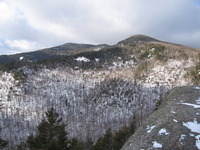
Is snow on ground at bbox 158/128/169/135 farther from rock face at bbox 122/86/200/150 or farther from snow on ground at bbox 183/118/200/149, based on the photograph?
snow on ground at bbox 183/118/200/149

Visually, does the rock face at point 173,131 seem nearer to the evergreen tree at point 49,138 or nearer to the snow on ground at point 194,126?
the snow on ground at point 194,126

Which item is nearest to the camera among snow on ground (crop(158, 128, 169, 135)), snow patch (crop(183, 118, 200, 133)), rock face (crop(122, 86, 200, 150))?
rock face (crop(122, 86, 200, 150))

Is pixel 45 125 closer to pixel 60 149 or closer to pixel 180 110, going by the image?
pixel 60 149

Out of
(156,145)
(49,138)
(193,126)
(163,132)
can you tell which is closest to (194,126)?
(193,126)

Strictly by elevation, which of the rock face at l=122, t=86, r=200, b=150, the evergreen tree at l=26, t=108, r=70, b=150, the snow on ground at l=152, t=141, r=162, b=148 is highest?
the rock face at l=122, t=86, r=200, b=150

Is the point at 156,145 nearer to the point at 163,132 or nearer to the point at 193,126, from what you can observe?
the point at 163,132

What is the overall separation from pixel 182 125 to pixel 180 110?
1.99 metres

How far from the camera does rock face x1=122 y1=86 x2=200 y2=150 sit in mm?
11086

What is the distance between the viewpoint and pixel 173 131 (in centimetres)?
1187

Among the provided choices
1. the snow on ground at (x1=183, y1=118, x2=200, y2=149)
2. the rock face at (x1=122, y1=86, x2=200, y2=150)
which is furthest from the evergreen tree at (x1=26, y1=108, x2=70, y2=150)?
the snow on ground at (x1=183, y1=118, x2=200, y2=149)

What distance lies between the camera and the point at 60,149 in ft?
52.8

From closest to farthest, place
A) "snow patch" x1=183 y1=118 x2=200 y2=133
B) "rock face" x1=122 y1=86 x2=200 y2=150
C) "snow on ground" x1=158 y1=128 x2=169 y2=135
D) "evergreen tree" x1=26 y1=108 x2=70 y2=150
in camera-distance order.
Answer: "rock face" x1=122 y1=86 x2=200 y2=150
"snow on ground" x1=158 y1=128 x2=169 y2=135
"snow patch" x1=183 y1=118 x2=200 y2=133
"evergreen tree" x1=26 y1=108 x2=70 y2=150

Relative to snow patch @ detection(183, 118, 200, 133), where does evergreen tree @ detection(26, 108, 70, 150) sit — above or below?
below

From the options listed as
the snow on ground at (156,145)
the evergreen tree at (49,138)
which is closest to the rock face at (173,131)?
the snow on ground at (156,145)
